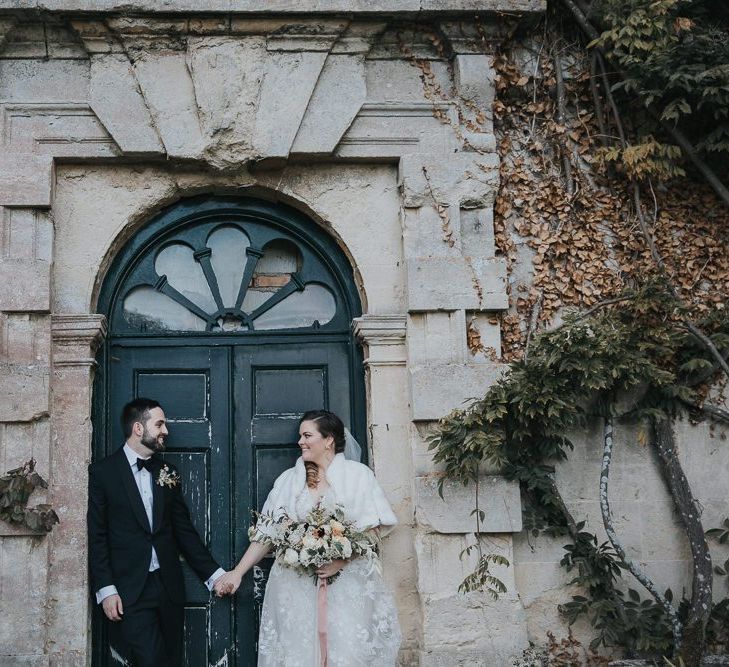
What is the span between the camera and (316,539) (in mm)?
5246

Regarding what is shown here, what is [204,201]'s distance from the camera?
633cm

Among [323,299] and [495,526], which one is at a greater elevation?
[323,299]

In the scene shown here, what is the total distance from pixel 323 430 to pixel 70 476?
1471 mm

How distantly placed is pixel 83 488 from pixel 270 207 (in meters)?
2.07

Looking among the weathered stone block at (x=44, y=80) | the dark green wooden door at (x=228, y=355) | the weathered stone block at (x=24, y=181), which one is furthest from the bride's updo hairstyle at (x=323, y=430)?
the weathered stone block at (x=44, y=80)

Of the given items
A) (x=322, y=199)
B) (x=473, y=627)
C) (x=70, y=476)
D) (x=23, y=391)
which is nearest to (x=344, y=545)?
(x=473, y=627)

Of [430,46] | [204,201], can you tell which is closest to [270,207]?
[204,201]

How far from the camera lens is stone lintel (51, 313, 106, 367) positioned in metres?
5.82

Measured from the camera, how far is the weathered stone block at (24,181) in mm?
5844

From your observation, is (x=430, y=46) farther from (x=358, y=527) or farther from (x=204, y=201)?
(x=358, y=527)

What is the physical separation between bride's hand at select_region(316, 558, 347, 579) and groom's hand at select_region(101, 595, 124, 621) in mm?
1101

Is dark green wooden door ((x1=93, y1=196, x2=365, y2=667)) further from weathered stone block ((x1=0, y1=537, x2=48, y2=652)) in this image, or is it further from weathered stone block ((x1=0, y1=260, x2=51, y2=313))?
weathered stone block ((x1=0, y1=537, x2=48, y2=652))

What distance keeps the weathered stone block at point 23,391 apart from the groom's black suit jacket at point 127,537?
1.55 feet

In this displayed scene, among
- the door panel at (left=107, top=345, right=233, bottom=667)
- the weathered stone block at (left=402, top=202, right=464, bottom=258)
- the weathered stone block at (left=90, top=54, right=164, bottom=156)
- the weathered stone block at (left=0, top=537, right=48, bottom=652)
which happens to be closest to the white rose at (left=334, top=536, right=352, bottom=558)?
the door panel at (left=107, top=345, right=233, bottom=667)
